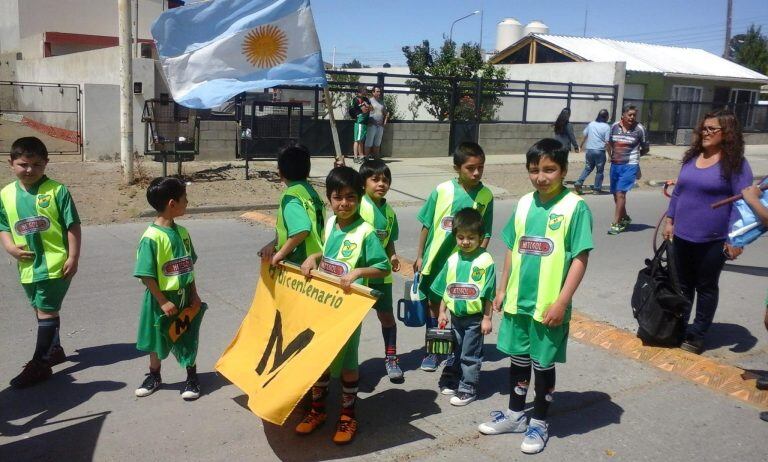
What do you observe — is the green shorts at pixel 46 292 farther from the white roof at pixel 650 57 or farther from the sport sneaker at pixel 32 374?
the white roof at pixel 650 57

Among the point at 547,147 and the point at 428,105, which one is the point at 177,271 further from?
the point at 428,105

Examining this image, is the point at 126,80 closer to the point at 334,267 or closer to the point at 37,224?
the point at 37,224

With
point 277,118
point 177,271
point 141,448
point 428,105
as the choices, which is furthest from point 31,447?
point 428,105

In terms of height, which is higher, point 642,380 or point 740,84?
point 740,84

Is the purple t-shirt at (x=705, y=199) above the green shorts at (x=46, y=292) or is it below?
above

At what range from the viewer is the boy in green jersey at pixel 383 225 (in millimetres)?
4621

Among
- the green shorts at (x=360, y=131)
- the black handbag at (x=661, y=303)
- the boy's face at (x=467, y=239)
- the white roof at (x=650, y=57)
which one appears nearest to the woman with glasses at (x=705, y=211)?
the black handbag at (x=661, y=303)

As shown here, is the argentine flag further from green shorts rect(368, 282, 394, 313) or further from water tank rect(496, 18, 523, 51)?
water tank rect(496, 18, 523, 51)

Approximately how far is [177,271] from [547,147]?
7.57 ft

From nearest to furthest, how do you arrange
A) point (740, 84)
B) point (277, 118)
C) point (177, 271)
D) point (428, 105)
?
point (177, 271) → point (277, 118) → point (428, 105) → point (740, 84)

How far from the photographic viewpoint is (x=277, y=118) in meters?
13.9

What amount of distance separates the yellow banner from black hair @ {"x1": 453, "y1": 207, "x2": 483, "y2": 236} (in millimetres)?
880

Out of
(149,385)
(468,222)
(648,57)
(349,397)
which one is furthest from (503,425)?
(648,57)

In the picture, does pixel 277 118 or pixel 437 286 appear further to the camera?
pixel 277 118
